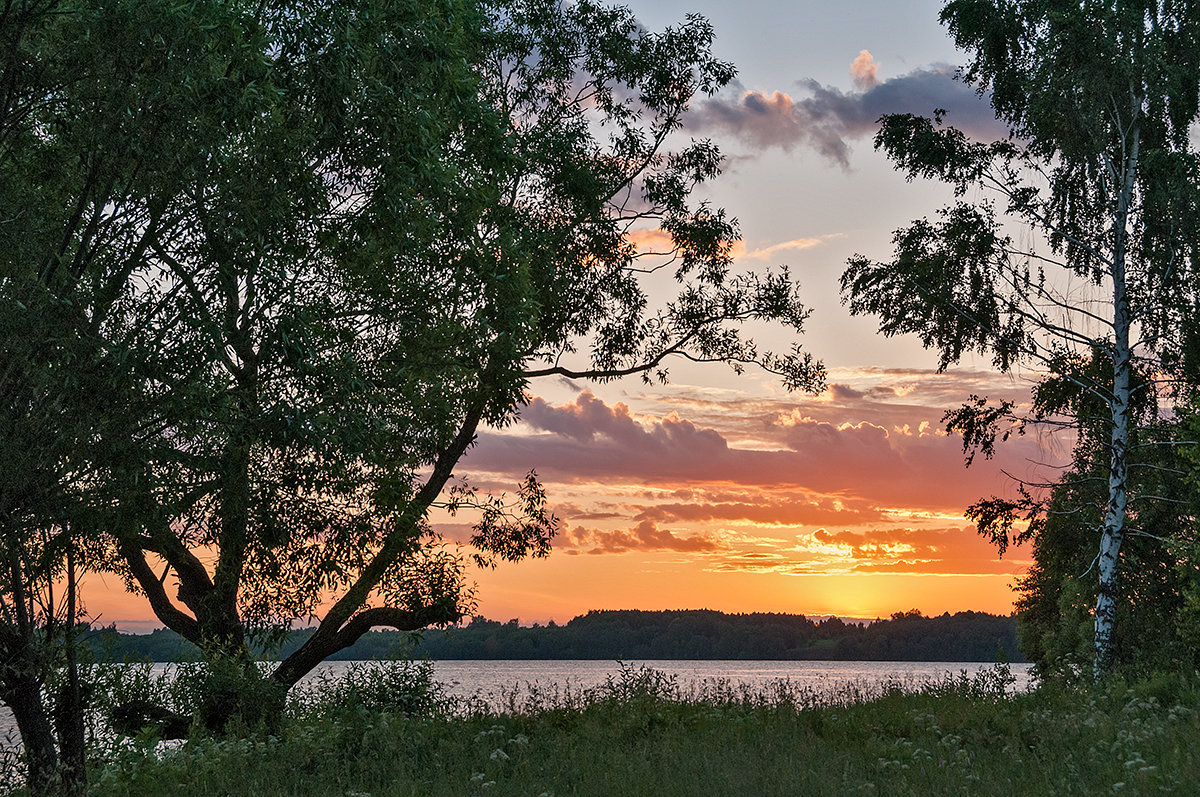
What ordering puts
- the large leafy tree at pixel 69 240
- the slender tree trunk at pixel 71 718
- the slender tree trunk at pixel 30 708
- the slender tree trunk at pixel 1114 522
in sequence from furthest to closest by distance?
1. the slender tree trunk at pixel 1114 522
2. the slender tree trunk at pixel 30 708
3. the slender tree trunk at pixel 71 718
4. the large leafy tree at pixel 69 240

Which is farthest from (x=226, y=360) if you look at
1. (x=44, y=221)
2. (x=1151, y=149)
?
(x=1151, y=149)

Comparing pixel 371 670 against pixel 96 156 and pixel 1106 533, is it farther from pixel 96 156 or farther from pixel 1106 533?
pixel 1106 533

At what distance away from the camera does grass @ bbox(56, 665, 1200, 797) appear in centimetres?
952

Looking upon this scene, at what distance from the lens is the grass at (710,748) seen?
9.52 metres

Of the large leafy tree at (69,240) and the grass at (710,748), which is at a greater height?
the large leafy tree at (69,240)

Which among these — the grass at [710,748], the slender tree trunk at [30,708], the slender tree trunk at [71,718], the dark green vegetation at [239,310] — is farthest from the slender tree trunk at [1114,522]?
the slender tree trunk at [30,708]

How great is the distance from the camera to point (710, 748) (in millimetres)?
11320

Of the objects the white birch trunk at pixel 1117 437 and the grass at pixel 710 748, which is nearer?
the grass at pixel 710 748

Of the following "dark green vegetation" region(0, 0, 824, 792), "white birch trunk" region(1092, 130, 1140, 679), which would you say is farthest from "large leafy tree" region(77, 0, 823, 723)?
"white birch trunk" region(1092, 130, 1140, 679)

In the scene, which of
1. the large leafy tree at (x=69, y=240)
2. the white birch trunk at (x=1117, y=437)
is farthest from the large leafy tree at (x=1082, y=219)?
the large leafy tree at (x=69, y=240)

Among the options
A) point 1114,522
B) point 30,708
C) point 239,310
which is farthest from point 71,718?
point 1114,522

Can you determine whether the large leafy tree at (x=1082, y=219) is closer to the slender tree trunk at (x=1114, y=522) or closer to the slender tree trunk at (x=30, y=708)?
the slender tree trunk at (x=1114, y=522)

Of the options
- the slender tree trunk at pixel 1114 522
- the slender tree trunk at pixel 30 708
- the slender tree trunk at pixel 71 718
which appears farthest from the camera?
the slender tree trunk at pixel 1114 522

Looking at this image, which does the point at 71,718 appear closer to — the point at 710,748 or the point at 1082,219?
the point at 710,748
